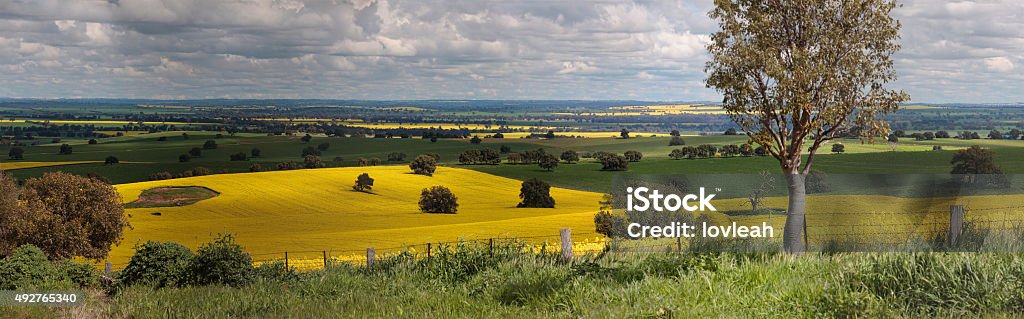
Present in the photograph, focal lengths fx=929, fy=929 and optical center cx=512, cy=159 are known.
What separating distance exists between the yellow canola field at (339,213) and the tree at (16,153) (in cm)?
1596

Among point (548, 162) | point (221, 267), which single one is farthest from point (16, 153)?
point (221, 267)

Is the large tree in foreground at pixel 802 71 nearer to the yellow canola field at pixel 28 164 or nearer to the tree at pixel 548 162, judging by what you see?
the tree at pixel 548 162

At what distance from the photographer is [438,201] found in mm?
62750

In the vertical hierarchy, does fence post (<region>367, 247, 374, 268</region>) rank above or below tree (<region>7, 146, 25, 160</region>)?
above

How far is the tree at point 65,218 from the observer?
38312 millimetres

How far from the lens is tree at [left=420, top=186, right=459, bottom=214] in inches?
2447

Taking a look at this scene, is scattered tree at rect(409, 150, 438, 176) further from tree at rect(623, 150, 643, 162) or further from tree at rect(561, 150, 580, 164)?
tree at rect(623, 150, 643, 162)

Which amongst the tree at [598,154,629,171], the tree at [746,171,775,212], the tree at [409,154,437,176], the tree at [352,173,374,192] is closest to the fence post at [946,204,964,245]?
the tree at [746,171,775,212]

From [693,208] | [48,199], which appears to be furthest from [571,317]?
[48,199]

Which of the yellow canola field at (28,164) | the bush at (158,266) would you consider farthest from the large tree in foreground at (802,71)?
the yellow canola field at (28,164)

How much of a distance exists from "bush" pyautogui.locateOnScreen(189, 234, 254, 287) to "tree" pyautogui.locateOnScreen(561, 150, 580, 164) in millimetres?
Answer: 68528

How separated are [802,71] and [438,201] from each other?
46.9 metres

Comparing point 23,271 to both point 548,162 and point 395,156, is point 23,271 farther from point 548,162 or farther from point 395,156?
point 395,156

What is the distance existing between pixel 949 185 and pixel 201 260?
67.4 feet
